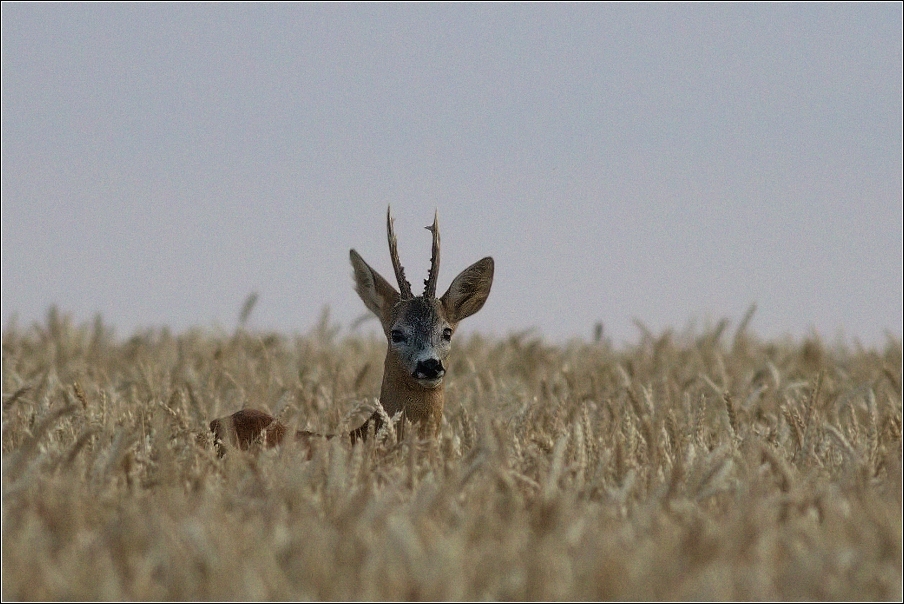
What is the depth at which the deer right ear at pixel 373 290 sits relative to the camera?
7883 mm

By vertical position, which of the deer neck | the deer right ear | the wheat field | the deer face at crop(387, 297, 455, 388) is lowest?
the wheat field

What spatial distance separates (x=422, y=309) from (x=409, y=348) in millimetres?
263

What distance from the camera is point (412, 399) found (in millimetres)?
7496

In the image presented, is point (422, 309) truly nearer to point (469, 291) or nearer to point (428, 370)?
point (428, 370)

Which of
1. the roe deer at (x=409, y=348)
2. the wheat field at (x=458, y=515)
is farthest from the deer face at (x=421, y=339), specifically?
the wheat field at (x=458, y=515)

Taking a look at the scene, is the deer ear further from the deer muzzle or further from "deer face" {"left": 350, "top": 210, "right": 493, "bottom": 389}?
the deer muzzle

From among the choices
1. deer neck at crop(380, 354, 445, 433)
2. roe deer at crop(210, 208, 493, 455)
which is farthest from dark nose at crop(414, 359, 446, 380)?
deer neck at crop(380, 354, 445, 433)

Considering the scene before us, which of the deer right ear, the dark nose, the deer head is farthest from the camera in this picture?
the deer right ear

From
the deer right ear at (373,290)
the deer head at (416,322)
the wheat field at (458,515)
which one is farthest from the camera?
the deer right ear at (373,290)

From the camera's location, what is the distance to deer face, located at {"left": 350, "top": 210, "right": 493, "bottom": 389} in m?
7.43

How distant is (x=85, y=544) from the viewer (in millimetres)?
4719

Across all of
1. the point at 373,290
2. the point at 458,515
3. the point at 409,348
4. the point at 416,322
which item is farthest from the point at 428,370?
the point at 458,515

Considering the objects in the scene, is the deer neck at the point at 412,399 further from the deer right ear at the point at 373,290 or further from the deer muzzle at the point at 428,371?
the deer right ear at the point at 373,290

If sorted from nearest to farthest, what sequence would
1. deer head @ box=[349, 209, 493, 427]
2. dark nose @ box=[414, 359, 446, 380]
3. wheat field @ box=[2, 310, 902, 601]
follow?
wheat field @ box=[2, 310, 902, 601] < dark nose @ box=[414, 359, 446, 380] < deer head @ box=[349, 209, 493, 427]
